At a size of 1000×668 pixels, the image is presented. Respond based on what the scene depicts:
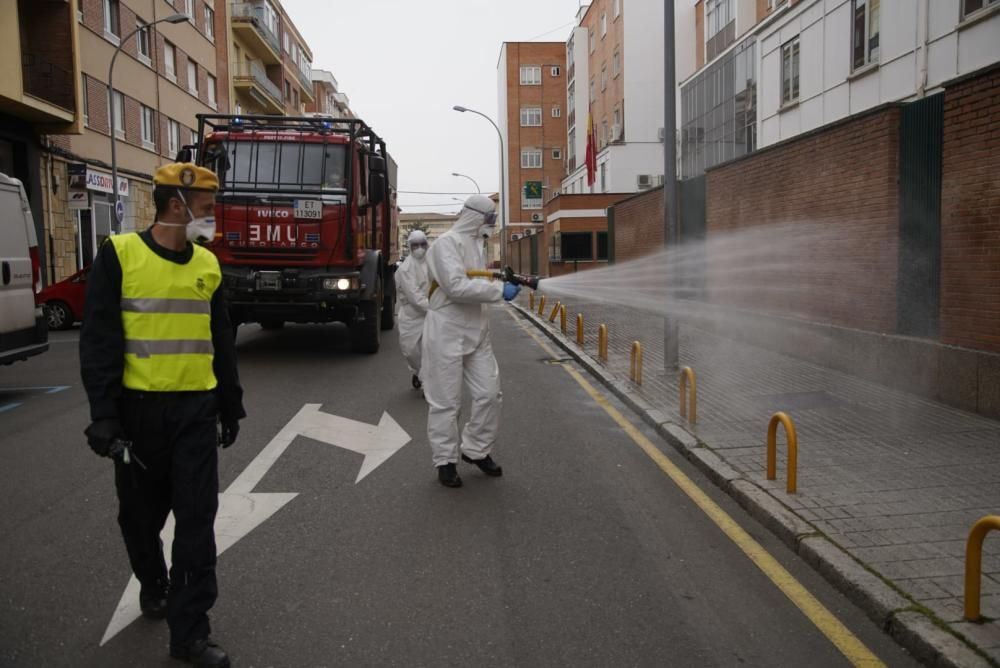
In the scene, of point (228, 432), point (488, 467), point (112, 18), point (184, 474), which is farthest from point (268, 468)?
point (112, 18)

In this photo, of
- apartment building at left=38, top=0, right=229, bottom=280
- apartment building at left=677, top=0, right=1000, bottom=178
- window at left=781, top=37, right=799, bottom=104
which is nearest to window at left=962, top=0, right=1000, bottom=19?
apartment building at left=677, top=0, right=1000, bottom=178

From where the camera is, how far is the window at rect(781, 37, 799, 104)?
21.7 m

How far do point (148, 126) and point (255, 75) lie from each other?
14286mm

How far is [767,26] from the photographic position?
23.2m

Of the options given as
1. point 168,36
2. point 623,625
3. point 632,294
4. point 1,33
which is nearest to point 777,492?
point 623,625

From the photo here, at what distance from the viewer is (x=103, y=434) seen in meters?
3.25

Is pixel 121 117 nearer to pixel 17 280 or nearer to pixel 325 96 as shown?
pixel 17 280

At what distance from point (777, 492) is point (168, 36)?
1262 inches

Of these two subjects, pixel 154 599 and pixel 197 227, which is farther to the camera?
pixel 154 599

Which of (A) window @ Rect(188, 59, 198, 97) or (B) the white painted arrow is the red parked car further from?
(A) window @ Rect(188, 59, 198, 97)

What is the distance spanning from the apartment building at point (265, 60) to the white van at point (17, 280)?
3255 cm

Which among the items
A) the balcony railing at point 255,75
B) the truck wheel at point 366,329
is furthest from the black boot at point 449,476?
the balcony railing at point 255,75

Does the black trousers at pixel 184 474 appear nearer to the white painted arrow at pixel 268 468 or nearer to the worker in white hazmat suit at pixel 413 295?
the white painted arrow at pixel 268 468

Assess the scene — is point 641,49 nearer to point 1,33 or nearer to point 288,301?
point 1,33
